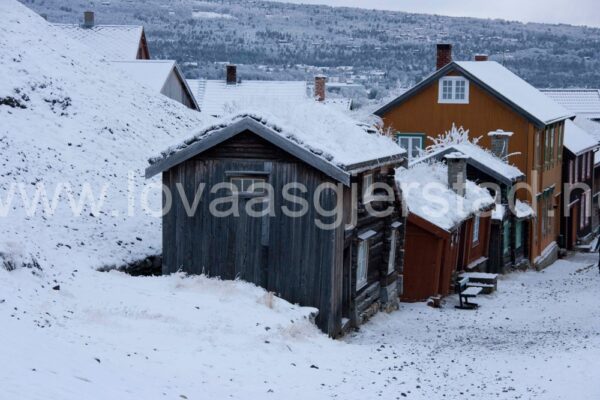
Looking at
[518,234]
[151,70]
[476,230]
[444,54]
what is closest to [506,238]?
[518,234]

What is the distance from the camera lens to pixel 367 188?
993 inches

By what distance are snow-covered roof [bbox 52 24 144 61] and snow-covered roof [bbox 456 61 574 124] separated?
2346cm

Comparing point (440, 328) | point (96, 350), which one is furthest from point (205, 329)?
point (440, 328)

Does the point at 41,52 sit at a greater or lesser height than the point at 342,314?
greater

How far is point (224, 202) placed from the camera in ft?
72.8

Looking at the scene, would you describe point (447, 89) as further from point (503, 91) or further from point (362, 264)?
point (362, 264)

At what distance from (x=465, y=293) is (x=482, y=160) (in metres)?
10.7

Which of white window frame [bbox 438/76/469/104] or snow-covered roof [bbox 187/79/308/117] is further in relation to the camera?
snow-covered roof [bbox 187/79/308/117]

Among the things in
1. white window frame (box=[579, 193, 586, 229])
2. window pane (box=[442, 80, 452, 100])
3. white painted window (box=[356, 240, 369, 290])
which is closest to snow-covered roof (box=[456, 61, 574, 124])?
window pane (box=[442, 80, 452, 100])

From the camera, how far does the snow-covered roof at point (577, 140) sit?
166ft

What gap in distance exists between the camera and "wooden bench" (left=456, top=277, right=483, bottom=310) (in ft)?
94.1

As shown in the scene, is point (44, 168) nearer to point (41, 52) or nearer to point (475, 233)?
point (41, 52)

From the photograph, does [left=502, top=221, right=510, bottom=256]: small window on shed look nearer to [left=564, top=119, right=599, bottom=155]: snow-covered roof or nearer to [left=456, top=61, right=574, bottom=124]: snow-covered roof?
[left=456, top=61, right=574, bottom=124]: snow-covered roof

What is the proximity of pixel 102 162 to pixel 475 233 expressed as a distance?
13961mm
